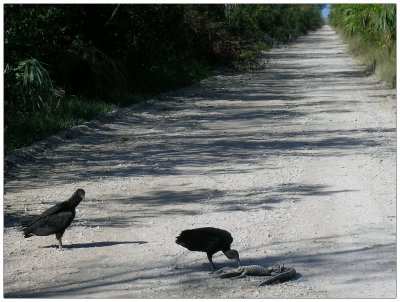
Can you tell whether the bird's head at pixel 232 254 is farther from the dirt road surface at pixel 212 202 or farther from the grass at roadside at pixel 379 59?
the grass at roadside at pixel 379 59

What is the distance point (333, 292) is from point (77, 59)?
10.9m

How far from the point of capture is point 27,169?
28.5 feet

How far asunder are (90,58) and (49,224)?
9489 millimetres

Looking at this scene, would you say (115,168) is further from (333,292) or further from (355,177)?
(333,292)

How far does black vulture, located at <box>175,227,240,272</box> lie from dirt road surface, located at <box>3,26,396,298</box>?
19 cm

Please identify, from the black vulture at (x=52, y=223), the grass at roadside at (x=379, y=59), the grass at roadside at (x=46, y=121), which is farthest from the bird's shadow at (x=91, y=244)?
the grass at roadside at (x=379, y=59)

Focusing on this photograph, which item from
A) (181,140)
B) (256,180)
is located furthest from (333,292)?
(181,140)

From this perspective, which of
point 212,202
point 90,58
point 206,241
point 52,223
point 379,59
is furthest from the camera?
point 379,59

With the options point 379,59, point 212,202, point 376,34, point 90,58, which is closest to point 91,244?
point 212,202

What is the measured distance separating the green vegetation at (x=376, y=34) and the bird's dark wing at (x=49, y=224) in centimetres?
1333

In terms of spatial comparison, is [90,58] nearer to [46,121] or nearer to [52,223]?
[46,121]

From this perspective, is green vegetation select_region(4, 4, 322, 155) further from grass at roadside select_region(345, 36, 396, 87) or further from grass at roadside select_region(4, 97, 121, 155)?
grass at roadside select_region(345, 36, 396, 87)

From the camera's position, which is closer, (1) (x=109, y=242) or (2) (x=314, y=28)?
(1) (x=109, y=242)

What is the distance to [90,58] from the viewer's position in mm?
14570
